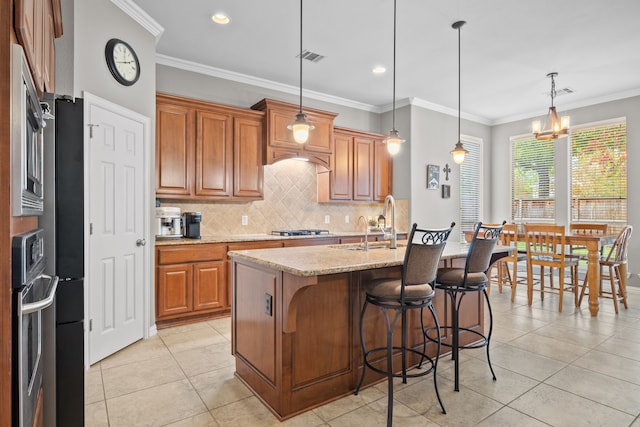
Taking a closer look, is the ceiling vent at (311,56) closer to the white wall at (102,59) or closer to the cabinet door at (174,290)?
the white wall at (102,59)

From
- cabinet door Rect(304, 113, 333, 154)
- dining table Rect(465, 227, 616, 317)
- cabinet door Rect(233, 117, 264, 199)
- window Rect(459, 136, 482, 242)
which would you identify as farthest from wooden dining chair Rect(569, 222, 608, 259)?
cabinet door Rect(233, 117, 264, 199)

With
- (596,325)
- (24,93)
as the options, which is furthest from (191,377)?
(596,325)

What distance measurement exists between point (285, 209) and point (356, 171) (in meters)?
1.28

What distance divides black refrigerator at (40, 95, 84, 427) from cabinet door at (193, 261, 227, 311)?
2.29m

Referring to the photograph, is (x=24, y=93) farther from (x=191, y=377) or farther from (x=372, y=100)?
(x=372, y=100)

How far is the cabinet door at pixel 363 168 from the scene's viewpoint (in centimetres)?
572

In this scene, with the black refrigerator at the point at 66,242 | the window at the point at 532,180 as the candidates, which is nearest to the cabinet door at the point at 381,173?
the window at the point at 532,180

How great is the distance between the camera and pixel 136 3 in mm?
3182

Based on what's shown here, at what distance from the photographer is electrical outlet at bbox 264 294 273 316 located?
2223 mm

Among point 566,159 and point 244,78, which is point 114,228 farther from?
point 566,159

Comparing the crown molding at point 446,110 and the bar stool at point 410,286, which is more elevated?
the crown molding at point 446,110

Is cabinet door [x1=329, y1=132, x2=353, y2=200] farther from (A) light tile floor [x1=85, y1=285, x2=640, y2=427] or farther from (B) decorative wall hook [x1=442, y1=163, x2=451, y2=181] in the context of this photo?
(A) light tile floor [x1=85, y1=285, x2=640, y2=427]

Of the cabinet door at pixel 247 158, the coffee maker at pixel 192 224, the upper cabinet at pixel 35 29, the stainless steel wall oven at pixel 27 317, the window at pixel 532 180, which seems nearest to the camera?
the stainless steel wall oven at pixel 27 317

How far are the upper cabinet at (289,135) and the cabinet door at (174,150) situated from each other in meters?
0.94
